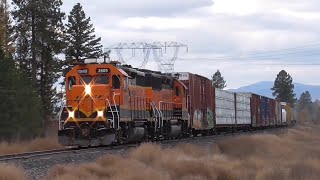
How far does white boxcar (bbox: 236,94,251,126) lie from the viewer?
4819cm

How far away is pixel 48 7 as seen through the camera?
44531 millimetres

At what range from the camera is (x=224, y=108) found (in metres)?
43.3

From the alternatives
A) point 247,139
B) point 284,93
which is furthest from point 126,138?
point 284,93

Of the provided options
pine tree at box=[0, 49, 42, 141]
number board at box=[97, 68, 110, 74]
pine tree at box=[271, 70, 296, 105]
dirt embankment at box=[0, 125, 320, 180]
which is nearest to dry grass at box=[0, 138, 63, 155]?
number board at box=[97, 68, 110, 74]

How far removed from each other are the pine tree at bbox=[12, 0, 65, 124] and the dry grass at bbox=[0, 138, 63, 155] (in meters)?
16.1

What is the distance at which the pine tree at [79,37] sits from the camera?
179 ft

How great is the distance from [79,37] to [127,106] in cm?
3347

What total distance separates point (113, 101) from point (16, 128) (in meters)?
17.3

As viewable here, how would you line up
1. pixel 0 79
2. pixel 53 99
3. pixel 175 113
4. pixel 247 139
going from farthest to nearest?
pixel 53 99 < pixel 0 79 < pixel 175 113 < pixel 247 139

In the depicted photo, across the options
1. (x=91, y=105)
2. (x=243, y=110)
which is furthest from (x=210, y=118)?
(x=91, y=105)

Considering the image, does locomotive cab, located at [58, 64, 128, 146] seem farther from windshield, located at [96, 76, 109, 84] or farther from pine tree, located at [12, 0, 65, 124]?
pine tree, located at [12, 0, 65, 124]

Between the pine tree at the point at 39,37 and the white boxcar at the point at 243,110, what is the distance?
1632 cm

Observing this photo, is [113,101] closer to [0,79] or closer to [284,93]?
[0,79]

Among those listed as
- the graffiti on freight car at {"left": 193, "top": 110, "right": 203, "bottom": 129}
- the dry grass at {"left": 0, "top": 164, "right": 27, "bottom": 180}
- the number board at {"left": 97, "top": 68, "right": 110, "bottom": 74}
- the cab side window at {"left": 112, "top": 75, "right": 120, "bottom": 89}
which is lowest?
the dry grass at {"left": 0, "top": 164, "right": 27, "bottom": 180}
